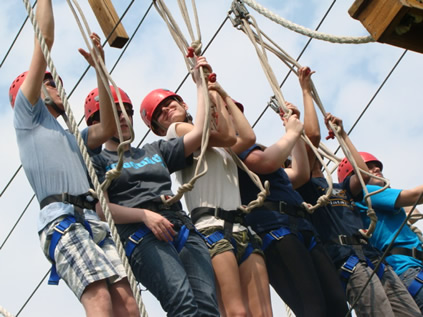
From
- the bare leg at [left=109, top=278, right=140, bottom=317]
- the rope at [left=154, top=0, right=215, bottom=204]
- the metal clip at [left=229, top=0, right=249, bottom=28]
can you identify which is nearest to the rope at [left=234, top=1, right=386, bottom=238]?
the metal clip at [left=229, top=0, right=249, bottom=28]

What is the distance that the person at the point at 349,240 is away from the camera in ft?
14.9

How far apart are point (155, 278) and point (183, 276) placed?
0.39 ft

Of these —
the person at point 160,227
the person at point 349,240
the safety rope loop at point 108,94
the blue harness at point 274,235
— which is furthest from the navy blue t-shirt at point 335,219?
the safety rope loop at point 108,94

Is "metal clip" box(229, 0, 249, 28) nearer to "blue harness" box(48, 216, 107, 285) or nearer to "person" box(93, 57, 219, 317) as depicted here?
"person" box(93, 57, 219, 317)

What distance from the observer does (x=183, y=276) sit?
12.0 feet

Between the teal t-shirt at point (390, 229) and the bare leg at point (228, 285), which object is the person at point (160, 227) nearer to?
the bare leg at point (228, 285)

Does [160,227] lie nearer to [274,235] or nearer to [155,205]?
[155,205]

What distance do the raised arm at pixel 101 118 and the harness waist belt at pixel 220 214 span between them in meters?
0.58

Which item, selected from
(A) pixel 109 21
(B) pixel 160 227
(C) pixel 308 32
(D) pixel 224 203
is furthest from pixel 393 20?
(A) pixel 109 21

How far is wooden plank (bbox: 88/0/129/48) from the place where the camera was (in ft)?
16.0

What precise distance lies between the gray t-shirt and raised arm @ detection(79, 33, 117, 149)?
199 millimetres

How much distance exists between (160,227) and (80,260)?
41cm

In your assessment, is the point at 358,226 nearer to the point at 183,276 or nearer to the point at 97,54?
the point at 183,276

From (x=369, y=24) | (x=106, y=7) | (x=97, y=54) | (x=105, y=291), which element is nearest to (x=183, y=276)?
(x=105, y=291)
